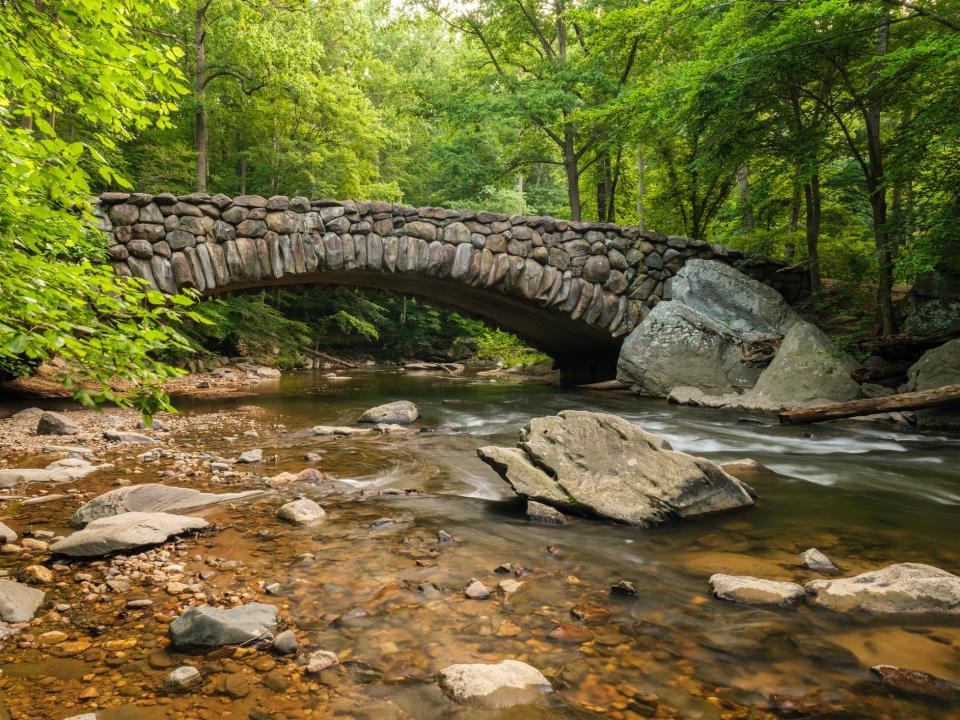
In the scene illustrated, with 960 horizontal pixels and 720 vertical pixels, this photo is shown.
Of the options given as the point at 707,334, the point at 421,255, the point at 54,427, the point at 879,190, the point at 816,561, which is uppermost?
the point at 879,190

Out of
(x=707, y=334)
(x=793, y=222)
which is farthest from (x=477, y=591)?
(x=793, y=222)

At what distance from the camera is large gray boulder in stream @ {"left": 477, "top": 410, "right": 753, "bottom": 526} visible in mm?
3213

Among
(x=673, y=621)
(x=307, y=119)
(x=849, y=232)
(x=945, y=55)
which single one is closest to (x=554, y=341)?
(x=849, y=232)

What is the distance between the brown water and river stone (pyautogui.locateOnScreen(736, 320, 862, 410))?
2.88 m

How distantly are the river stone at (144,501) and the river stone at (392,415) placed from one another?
354cm

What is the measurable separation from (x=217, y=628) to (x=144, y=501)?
5.26 ft

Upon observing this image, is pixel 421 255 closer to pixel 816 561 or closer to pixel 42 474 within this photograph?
pixel 42 474

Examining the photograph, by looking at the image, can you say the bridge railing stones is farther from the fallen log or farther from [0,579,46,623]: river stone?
[0,579,46,623]: river stone

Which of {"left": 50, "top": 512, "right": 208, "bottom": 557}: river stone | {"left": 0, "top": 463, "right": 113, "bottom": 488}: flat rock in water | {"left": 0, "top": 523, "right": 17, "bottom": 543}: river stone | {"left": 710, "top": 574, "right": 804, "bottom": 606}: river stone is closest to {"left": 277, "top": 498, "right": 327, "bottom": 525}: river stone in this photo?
{"left": 50, "top": 512, "right": 208, "bottom": 557}: river stone

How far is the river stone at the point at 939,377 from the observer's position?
6055mm

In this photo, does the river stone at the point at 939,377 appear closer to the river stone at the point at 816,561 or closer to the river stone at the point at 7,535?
the river stone at the point at 816,561

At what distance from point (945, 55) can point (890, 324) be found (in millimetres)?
3572

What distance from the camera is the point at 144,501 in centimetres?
305

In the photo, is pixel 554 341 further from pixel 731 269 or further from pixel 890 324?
pixel 890 324
